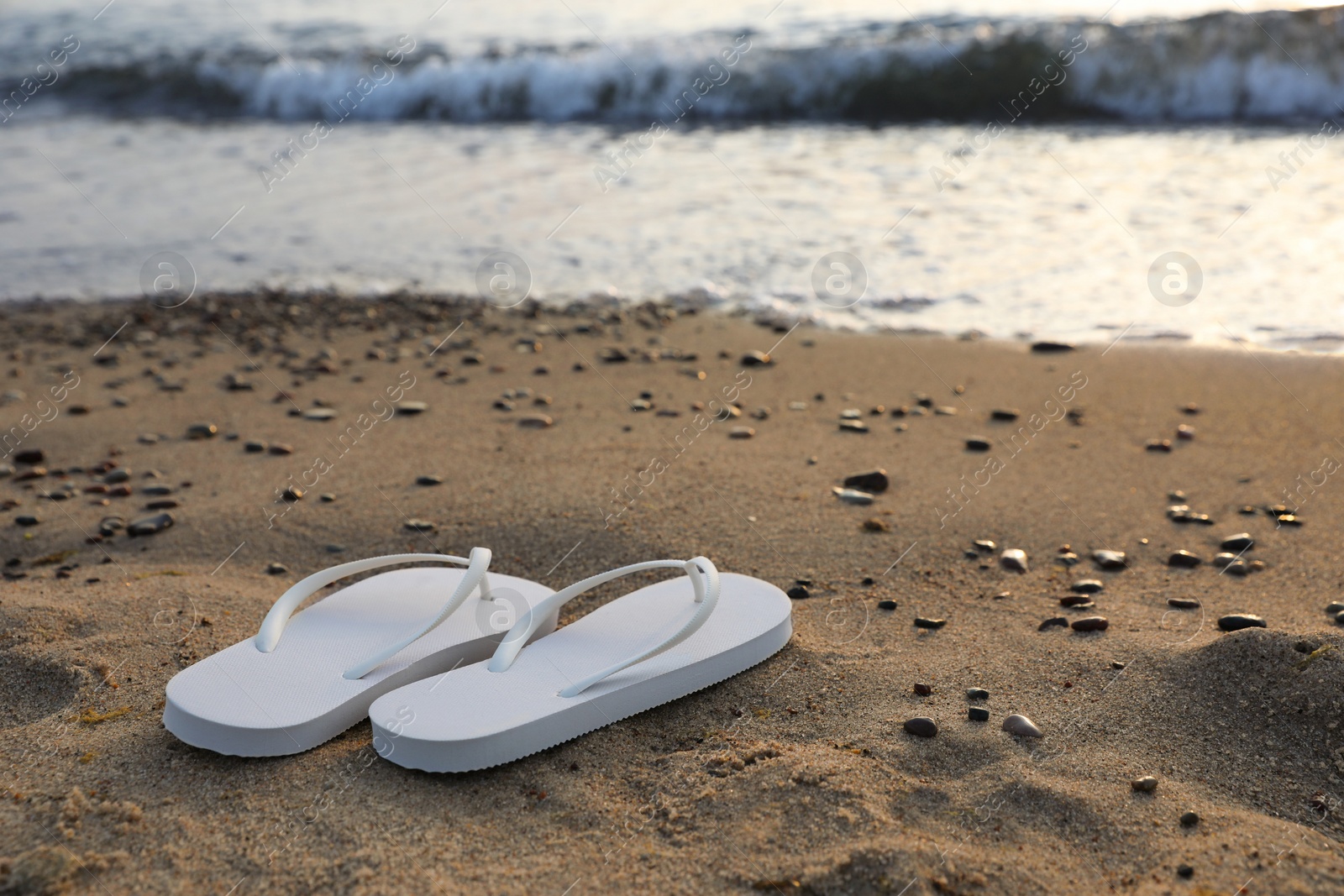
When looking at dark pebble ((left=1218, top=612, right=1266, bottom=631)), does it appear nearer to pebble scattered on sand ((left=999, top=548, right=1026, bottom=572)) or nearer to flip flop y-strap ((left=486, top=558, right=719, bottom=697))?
pebble scattered on sand ((left=999, top=548, right=1026, bottom=572))

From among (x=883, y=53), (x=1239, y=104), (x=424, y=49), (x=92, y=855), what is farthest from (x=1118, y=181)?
(x=424, y=49)

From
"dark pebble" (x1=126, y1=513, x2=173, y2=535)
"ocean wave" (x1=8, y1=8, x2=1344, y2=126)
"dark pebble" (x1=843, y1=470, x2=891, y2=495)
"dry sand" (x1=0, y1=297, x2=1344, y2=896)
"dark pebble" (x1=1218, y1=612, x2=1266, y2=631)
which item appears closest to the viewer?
"dry sand" (x1=0, y1=297, x2=1344, y2=896)

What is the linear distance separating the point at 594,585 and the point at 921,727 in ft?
2.49

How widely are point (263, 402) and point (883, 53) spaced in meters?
9.21

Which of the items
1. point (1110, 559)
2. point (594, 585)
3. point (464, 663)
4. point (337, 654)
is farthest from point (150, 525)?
point (1110, 559)

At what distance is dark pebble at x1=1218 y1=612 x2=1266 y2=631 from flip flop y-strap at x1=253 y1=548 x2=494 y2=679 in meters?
1.64

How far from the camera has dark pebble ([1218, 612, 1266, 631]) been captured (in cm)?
241

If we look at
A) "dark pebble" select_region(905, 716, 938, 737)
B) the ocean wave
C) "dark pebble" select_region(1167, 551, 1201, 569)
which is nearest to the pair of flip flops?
"dark pebble" select_region(905, 716, 938, 737)

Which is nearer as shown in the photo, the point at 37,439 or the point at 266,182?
the point at 37,439

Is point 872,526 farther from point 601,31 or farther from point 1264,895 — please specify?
point 601,31

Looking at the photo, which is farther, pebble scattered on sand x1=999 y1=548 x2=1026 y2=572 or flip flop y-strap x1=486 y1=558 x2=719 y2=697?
pebble scattered on sand x1=999 y1=548 x2=1026 y2=572

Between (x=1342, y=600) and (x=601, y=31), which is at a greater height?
(x=601, y=31)

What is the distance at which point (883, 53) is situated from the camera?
11.5 metres

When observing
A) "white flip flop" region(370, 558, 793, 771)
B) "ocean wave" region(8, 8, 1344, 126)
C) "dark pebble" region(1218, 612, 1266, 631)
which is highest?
"ocean wave" region(8, 8, 1344, 126)
